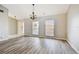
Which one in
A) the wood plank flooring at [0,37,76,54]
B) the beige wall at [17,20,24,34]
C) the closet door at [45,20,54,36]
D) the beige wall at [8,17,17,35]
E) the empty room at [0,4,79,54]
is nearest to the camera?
the wood plank flooring at [0,37,76,54]

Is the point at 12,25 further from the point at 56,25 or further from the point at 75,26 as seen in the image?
the point at 75,26

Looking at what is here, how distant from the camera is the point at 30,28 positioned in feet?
29.3

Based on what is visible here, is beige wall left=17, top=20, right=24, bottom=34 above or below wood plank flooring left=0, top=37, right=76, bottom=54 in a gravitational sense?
above

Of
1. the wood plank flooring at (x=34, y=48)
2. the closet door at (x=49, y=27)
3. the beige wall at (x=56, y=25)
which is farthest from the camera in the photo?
the closet door at (x=49, y=27)

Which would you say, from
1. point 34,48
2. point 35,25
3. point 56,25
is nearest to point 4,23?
point 35,25

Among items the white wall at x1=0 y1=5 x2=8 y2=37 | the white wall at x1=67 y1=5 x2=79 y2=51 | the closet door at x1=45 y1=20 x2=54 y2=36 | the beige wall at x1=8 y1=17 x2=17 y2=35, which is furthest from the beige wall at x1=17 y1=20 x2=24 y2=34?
the white wall at x1=67 y1=5 x2=79 y2=51

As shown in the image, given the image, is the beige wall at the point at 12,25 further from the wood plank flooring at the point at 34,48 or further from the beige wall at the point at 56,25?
the wood plank flooring at the point at 34,48

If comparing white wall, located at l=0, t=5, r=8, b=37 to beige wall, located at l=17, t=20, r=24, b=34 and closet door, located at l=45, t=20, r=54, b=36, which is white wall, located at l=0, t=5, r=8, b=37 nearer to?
beige wall, located at l=17, t=20, r=24, b=34

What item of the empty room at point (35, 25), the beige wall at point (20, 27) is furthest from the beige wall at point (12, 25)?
the beige wall at point (20, 27)

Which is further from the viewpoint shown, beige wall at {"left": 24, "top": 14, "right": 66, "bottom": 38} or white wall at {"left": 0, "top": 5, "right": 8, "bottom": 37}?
beige wall at {"left": 24, "top": 14, "right": 66, "bottom": 38}

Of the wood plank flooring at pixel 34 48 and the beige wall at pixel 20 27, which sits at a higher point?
the beige wall at pixel 20 27

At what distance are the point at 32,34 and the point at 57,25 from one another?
7.32 ft

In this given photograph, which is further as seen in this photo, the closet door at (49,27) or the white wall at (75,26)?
the closet door at (49,27)
